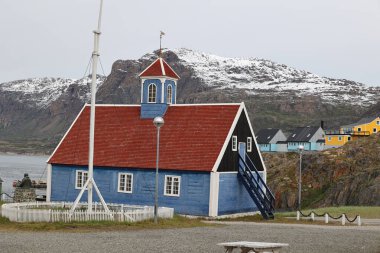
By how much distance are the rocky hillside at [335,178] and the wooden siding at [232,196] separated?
23668 mm

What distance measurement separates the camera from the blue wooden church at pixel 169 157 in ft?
126

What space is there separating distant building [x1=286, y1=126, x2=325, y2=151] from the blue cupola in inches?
3693

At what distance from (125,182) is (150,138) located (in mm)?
3358

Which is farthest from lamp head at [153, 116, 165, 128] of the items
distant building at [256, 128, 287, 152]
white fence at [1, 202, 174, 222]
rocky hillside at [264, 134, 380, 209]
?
distant building at [256, 128, 287, 152]

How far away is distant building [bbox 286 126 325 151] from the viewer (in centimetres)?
13562

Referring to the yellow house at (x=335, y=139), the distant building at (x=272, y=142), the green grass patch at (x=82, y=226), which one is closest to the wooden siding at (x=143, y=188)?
the green grass patch at (x=82, y=226)

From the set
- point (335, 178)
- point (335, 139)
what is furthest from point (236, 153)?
point (335, 139)

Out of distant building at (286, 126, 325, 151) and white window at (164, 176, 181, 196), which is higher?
distant building at (286, 126, 325, 151)

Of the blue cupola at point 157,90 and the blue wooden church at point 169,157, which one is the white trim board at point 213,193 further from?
the blue cupola at point 157,90

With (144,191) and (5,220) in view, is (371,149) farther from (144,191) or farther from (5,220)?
(5,220)

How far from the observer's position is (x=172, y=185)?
3894 cm

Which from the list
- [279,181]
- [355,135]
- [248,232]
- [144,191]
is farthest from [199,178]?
[355,135]

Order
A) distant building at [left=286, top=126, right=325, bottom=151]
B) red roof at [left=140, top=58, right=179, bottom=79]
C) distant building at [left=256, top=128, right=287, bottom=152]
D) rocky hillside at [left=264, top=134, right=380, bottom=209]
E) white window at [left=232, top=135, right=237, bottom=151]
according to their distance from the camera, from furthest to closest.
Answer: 1. distant building at [left=256, top=128, right=287, bottom=152]
2. distant building at [left=286, top=126, right=325, bottom=151]
3. rocky hillside at [left=264, top=134, right=380, bottom=209]
4. red roof at [left=140, top=58, right=179, bottom=79]
5. white window at [left=232, top=135, right=237, bottom=151]

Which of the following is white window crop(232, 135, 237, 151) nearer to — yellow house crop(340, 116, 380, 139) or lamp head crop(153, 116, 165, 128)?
lamp head crop(153, 116, 165, 128)
